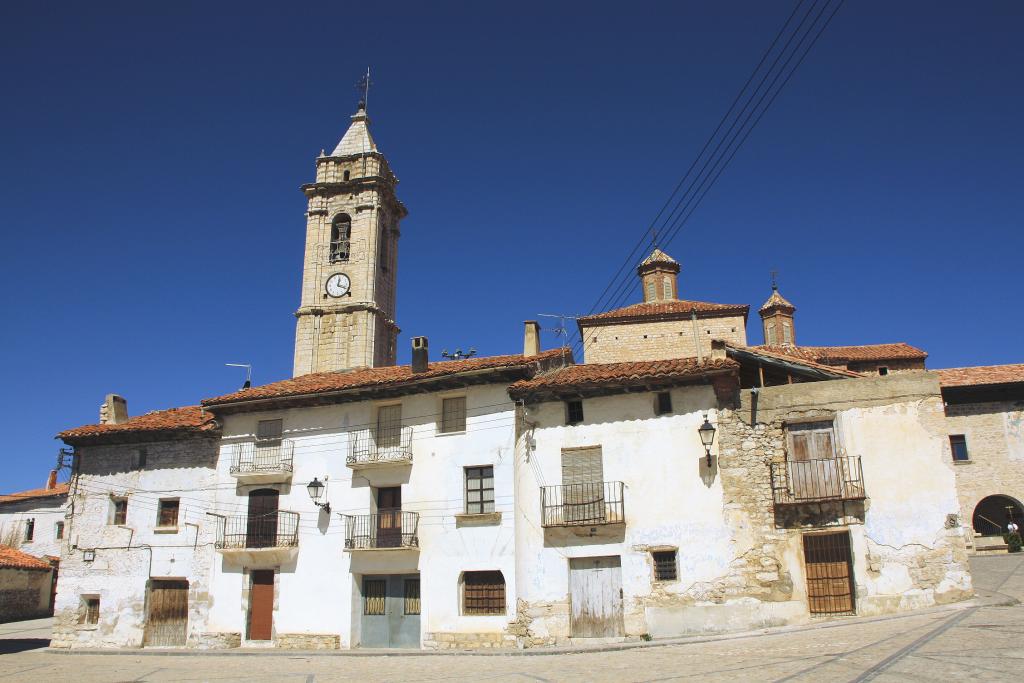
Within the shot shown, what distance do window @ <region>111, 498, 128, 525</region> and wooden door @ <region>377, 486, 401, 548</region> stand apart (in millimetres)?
9484

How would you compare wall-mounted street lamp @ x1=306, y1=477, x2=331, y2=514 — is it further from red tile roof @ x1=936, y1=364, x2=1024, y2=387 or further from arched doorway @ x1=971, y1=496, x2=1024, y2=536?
arched doorway @ x1=971, y1=496, x2=1024, y2=536

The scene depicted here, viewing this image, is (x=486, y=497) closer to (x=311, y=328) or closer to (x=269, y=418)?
(x=269, y=418)

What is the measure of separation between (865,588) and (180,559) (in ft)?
65.2

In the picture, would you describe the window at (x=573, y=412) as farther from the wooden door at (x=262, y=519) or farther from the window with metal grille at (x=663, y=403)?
the wooden door at (x=262, y=519)

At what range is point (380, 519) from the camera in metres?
22.4

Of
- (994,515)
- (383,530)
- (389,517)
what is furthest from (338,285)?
(994,515)

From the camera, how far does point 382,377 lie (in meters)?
24.2

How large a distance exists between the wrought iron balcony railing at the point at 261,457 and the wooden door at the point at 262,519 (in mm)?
747

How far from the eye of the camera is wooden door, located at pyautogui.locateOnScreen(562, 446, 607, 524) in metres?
20.0

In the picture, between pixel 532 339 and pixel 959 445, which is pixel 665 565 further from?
pixel 959 445

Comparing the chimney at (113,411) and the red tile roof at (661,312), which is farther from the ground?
the red tile roof at (661,312)

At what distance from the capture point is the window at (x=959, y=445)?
33.8 meters

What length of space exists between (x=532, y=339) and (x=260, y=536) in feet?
34.3

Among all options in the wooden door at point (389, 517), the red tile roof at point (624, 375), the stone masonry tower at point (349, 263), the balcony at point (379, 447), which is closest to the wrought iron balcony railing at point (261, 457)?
the balcony at point (379, 447)
